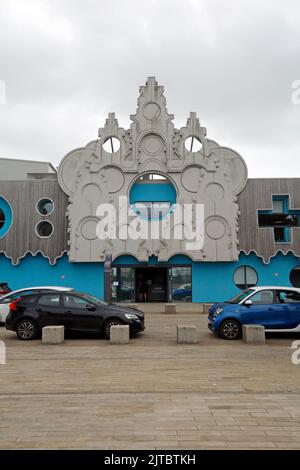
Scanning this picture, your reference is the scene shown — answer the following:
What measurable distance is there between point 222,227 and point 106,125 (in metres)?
10.9

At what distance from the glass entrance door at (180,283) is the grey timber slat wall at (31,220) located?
7711mm

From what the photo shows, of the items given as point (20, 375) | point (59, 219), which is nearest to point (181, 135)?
point (59, 219)

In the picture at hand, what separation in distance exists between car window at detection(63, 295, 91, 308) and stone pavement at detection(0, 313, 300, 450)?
1467 millimetres

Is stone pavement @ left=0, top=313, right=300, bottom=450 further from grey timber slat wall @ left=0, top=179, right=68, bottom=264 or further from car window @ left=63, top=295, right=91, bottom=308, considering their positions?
grey timber slat wall @ left=0, top=179, right=68, bottom=264

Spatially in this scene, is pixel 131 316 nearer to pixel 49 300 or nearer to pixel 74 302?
pixel 74 302

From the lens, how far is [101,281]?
24.8m

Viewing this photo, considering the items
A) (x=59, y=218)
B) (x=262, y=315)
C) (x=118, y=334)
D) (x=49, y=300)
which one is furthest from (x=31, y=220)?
(x=262, y=315)

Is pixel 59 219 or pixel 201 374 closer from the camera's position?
pixel 201 374

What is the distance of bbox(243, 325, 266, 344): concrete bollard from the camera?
34.2ft

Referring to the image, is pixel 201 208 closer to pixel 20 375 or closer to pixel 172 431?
pixel 20 375

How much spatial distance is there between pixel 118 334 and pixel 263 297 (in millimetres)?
4668

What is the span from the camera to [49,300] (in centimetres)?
1137

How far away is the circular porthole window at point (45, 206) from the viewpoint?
83.7 ft

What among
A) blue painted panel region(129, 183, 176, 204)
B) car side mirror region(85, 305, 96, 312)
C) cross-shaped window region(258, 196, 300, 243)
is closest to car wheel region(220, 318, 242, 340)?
car side mirror region(85, 305, 96, 312)
